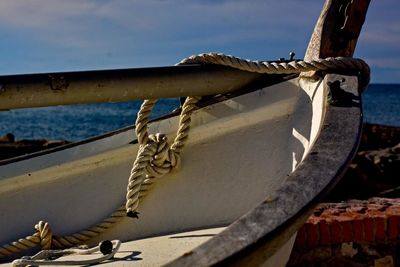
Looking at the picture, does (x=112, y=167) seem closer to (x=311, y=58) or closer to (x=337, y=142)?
(x=311, y=58)

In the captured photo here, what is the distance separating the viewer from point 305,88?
9.37ft

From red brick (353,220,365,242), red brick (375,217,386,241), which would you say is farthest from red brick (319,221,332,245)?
red brick (375,217,386,241)

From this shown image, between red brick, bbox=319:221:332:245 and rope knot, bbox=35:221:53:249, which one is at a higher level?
rope knot, bbox=35:221:53:249

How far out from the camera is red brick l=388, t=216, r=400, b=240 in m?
3.57

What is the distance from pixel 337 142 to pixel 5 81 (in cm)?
118

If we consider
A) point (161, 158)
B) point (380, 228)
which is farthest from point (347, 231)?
point (161, 158)

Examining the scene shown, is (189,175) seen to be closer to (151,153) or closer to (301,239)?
(151,153)

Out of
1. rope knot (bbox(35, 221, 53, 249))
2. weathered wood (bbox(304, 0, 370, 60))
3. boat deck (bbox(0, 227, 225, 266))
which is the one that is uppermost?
weathered wood (bbox(304, 0, 370, 60))

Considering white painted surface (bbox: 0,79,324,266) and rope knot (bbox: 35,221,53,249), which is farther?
rope knot (bbox: 35,221,53,249)

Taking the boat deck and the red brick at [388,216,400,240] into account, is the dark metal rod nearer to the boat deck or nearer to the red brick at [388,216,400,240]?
the boat deck

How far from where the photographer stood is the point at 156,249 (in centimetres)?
283

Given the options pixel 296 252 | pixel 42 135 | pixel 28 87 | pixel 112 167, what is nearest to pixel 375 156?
pixel 296 252

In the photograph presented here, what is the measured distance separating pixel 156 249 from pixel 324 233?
1.07 meters

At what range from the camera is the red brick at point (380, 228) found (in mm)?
3562
